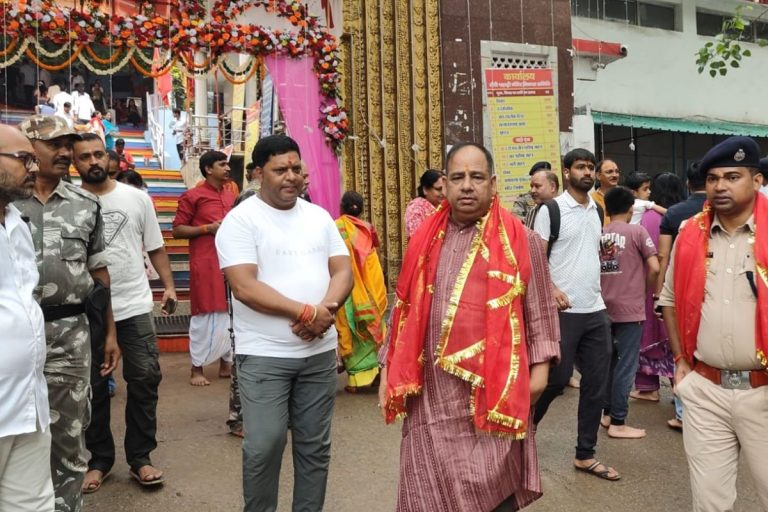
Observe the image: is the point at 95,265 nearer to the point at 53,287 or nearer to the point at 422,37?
the point at 53,287

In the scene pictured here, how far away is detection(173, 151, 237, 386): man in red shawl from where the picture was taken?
6371 millimetres

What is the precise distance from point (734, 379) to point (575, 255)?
63.9 inches

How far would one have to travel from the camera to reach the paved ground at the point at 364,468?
3941 millimetres

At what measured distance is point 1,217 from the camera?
244 cm

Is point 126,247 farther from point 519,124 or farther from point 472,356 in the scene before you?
point 519,124

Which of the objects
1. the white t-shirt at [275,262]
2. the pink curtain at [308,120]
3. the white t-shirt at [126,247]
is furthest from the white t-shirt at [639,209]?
the pink curtain at [308,120]

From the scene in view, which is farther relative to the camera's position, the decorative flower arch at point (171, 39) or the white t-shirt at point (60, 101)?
the white t-shirt at point (60, 101)

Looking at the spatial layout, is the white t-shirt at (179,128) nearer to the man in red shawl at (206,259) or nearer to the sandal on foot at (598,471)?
the man in red shawl at (206,259)

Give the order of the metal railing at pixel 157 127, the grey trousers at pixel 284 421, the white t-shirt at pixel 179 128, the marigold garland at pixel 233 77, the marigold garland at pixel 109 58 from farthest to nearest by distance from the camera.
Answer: the metal railing at pixel 157 127
the white t-shirt at pixel 179 128
the marigold garland at pixel 233 77
the marigold garland at pixel 109 58
the grey trousers at pixel 284 421

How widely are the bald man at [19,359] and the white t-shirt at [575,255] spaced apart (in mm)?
2946

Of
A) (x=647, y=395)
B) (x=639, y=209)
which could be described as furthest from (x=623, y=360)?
(x=639, y=209)

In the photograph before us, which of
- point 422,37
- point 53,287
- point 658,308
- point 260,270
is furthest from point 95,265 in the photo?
point 422,37

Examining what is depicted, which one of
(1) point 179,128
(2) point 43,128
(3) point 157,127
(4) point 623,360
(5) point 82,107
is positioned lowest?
(4) point 623,360

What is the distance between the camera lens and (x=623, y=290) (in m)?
5.05
